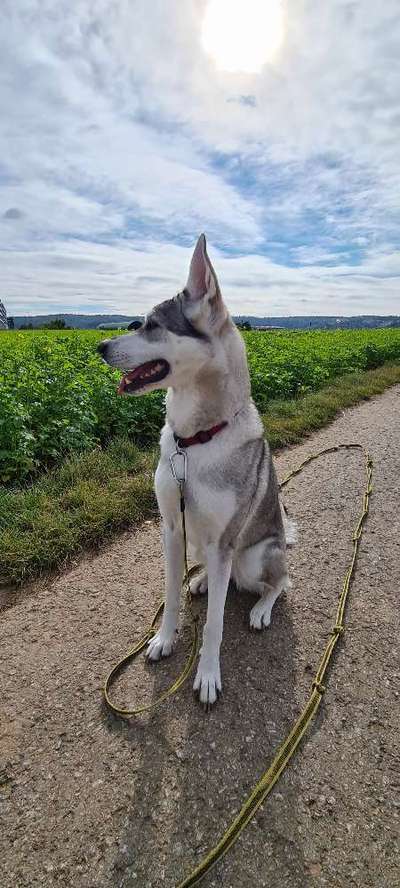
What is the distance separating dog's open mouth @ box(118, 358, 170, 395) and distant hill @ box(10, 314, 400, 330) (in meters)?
0.35

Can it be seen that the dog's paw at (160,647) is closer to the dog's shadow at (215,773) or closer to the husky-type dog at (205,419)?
the dog's shadow at (215,773)

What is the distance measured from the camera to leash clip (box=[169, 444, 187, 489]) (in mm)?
2625

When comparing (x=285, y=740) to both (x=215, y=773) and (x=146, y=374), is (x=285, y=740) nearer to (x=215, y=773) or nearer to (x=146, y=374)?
(x=215, y=773)

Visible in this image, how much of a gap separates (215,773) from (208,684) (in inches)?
18.8

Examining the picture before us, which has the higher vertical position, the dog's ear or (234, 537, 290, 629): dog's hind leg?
the dog's ear

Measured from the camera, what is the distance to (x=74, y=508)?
4.54 meters

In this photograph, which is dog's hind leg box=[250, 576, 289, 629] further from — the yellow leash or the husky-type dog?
the husky-type dog

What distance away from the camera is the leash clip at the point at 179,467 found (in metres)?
2.62

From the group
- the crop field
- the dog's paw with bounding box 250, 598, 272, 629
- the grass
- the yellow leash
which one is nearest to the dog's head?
the yellow leash

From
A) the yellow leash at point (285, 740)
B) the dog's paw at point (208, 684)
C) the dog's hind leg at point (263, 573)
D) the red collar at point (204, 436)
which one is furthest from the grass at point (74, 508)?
the red collar at point (204, 436)

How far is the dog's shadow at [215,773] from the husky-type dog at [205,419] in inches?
8.2

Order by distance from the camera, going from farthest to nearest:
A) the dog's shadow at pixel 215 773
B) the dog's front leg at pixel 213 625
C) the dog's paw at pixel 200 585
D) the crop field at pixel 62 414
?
the crop field at pixel 62 414
the dog's paw at pixel 200 585
the dog's front leg at pixel 213 625
the dog's shadow at pixel 215 773

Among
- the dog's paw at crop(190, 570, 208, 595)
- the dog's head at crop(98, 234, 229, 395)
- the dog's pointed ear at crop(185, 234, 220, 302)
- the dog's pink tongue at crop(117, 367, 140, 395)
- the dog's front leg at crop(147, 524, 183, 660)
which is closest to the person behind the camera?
A: the dog's pointed ear at crop(185, 234, 220, 302)

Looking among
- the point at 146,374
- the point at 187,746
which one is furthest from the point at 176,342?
the point at 187,746
